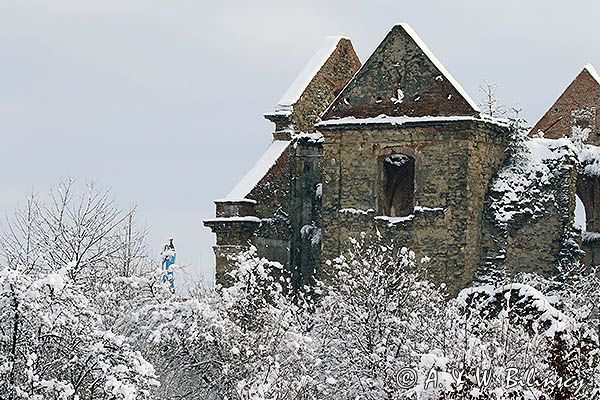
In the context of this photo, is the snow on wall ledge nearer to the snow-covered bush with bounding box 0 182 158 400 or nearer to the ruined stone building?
the ruined stone building

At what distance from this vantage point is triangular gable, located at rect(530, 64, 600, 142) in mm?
30272

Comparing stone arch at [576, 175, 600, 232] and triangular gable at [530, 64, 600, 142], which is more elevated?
triangular gable at [530, 64, 600, 142]

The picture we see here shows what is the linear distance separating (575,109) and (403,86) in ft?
35.2

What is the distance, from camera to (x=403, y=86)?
846 inches

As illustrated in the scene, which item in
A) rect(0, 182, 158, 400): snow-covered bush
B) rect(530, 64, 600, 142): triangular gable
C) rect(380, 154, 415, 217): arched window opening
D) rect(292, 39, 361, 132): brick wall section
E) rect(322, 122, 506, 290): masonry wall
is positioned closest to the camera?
rect(0, 182, 158, 400): snow-covered bush

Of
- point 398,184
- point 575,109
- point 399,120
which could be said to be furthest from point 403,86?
point 575,109

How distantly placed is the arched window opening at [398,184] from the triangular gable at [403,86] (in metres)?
1.07

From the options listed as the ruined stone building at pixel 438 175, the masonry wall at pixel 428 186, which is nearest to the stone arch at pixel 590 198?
the ruined stone building at pixel 438 175

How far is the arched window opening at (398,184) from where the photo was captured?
889 inches

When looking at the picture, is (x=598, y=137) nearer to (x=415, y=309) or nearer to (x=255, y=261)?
(x=415, y=309)

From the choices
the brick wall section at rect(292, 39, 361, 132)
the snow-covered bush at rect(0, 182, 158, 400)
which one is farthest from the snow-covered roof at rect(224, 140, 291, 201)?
the snow-covered bush at rect(0, 182, 158, 400)

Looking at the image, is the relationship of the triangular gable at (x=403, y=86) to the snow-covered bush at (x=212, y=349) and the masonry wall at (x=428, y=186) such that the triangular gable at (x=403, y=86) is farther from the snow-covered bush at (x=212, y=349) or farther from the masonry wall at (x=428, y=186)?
the snow-covered bush at (x=212, y=349)

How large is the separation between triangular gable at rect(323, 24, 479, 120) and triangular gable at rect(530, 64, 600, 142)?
9779 millimetres

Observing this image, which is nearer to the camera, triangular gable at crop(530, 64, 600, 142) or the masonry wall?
the masonry wall
